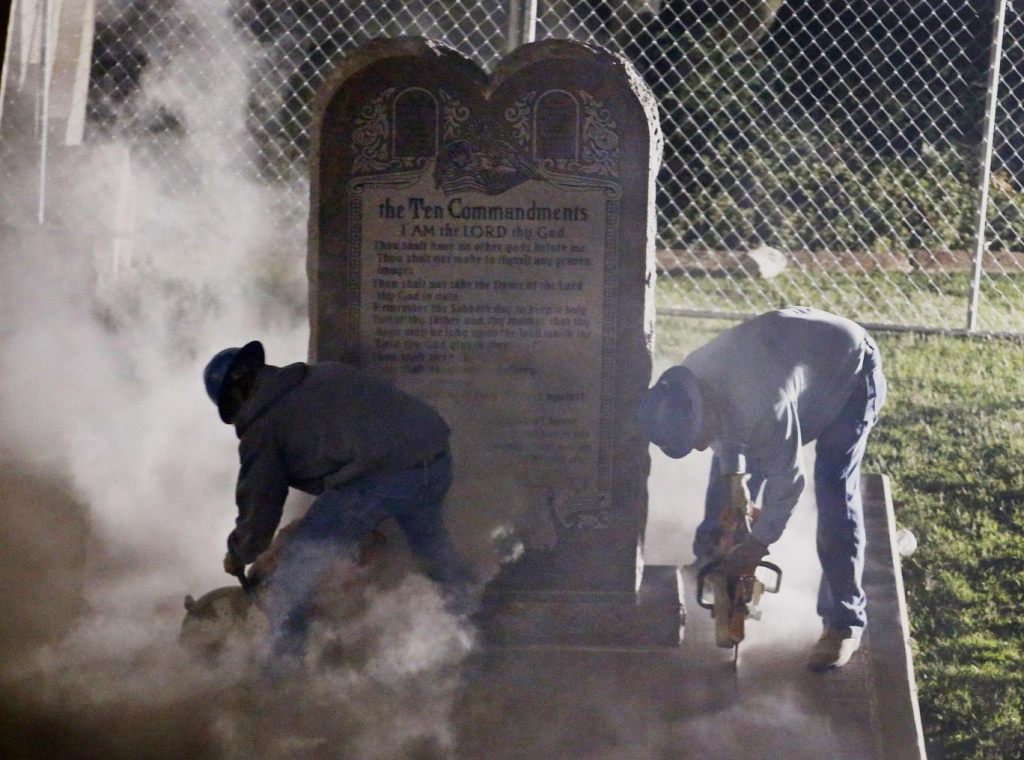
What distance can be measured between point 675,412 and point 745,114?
536 cm

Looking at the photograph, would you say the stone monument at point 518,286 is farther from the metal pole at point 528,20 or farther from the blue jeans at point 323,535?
the metal pole at point 528,20

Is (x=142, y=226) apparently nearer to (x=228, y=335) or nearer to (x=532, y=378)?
(x=228, y=335)

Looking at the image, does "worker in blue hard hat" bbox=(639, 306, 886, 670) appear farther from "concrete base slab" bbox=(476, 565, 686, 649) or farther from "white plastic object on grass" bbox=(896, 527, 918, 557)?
"white plastic object on grass" bbox=(896, 527, 918, 557)

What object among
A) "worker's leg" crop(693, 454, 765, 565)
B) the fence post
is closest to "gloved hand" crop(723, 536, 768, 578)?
"worker's leg" crop(693, 454, 765, 565)

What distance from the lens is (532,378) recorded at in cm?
457

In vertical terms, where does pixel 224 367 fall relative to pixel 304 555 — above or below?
above

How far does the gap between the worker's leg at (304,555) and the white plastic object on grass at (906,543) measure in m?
2.20

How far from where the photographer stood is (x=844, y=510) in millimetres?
4371

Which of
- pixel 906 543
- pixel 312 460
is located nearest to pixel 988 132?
pixel 906 543

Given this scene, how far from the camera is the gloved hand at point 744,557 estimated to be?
13.8 feet

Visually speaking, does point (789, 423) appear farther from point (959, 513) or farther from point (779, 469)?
point (959, 513)

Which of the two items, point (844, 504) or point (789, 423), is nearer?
point (789, 423)

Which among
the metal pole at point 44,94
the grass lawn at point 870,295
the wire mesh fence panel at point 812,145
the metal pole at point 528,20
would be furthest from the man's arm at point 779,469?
the metal pole at point 44,94

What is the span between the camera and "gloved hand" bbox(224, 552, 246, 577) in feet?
13.7
